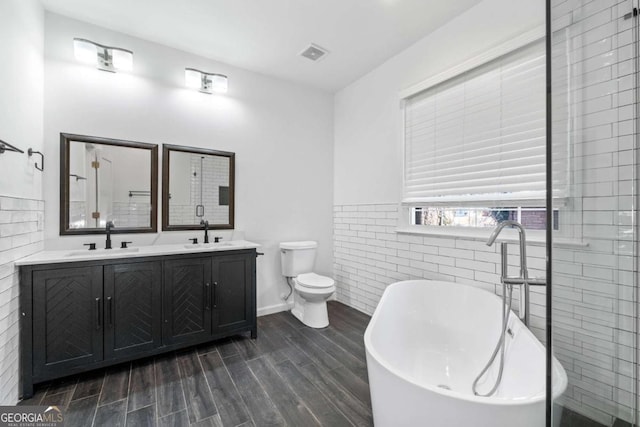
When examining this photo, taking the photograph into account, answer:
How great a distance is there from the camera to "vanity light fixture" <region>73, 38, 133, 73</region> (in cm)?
211

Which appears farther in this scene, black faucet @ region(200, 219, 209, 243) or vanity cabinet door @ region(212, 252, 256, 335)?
black faucet @ region(200, 219, 209, 243)

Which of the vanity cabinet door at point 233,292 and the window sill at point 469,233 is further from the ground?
the window sill at point 469,233

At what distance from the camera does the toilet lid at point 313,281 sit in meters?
2.64

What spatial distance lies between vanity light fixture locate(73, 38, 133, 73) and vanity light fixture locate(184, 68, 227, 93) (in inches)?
18.2

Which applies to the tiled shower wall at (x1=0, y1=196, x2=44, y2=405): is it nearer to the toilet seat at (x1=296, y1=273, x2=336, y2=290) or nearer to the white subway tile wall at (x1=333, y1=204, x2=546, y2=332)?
the toilet seat at (x1=296, y1=273, x2=336, y2=290)

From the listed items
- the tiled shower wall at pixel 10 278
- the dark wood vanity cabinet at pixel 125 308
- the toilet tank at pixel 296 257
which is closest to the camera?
the tiled shower wall at pixel 10 278

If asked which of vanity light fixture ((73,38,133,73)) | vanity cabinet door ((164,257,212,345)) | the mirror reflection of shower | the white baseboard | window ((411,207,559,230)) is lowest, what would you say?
the white baseboard

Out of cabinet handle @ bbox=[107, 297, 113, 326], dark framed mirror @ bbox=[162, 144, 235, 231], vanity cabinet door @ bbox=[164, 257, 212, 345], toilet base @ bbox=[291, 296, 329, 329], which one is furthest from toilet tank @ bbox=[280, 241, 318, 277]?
cabinet handle @ bbox=[107, 297, 113, 326]

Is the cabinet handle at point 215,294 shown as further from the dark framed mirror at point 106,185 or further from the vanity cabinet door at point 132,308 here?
the dark framed mirror at point 106,185

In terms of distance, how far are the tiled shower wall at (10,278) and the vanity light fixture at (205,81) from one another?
163 centimetres

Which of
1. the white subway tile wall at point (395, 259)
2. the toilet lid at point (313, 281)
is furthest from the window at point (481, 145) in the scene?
the toilet lid at point (313, 281)

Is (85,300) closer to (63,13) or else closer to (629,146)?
(63,13)

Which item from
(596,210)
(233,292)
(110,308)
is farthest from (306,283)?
(596,210)

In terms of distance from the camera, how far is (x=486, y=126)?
201cm
